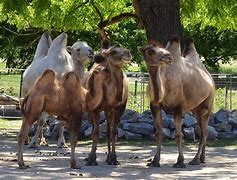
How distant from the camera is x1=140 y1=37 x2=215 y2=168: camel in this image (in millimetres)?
9883

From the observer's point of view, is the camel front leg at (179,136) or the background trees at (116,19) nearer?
the camel front leg at (179,136)

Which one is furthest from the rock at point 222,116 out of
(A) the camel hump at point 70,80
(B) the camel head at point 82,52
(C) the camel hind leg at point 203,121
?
(A) the camel hump at point 70,80

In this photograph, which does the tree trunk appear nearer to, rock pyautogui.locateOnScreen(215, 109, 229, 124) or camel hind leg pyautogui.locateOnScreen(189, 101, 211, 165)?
rock pyautogui.locateOnScreen(215, 109, 229, 124)

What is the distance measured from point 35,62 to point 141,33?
746 inches

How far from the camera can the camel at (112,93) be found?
994 centimetres

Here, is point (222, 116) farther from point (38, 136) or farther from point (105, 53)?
point (105, 53)

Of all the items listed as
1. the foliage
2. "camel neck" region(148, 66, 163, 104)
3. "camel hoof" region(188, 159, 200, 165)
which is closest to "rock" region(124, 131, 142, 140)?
"camel hoof" region(188, 159, 200, 165)

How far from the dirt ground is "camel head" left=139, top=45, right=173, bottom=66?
5.49 ft

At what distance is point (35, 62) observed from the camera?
14.0 meters

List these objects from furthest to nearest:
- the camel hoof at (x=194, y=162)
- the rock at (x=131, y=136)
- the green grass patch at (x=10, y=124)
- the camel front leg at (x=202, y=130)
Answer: the green grass patch at (x=10, y=124) < the rock at (x=131, y=136) < the camel front leg at (x=202, y=130) < the camel hoof at (x=194, y=162)

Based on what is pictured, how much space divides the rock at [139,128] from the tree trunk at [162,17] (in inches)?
Result: 79.8

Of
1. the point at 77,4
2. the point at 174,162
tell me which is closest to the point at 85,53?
the point at 174,162

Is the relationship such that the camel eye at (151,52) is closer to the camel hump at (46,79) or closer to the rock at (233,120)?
the camel hump at (46,79)

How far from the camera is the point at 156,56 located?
9.77 meters
